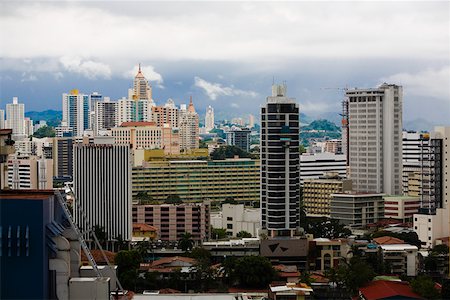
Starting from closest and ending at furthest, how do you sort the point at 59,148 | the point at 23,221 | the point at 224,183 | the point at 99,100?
the point at 23,221 < the point at 224,183 < the point at 59,148 < the point at 99,100

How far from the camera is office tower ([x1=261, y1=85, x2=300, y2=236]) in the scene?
1897cm

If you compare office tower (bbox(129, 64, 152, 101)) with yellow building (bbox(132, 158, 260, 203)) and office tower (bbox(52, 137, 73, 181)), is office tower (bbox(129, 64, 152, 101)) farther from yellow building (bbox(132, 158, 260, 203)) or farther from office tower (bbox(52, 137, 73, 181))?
yellow building (bbox(132, 158, 260, 203))

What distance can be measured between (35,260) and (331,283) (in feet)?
33.6

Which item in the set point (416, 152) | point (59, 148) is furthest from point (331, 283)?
point (59, 148)

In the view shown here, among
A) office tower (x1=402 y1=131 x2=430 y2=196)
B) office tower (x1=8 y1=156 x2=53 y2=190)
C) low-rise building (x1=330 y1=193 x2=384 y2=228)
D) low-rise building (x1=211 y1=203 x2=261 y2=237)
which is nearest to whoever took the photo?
low-rise building (x1=211 y1=203 x2=261 y2=237)

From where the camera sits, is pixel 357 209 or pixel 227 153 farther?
pixel 227 153

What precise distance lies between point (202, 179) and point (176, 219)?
24.7 ft

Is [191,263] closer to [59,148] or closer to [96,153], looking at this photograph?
[96,153]

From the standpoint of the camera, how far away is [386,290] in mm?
13266

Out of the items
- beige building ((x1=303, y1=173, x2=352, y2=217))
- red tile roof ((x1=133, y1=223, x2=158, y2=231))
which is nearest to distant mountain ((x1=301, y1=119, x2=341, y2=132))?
beige building ((x1=303, y1=173, x2=352, y2=217))

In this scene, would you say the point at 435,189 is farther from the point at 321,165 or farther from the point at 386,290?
the point at 321,165

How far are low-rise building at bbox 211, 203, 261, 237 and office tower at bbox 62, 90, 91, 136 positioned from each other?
110 feet

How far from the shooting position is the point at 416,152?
114 feet

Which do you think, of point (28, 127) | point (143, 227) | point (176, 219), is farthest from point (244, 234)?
point (28, 127)
